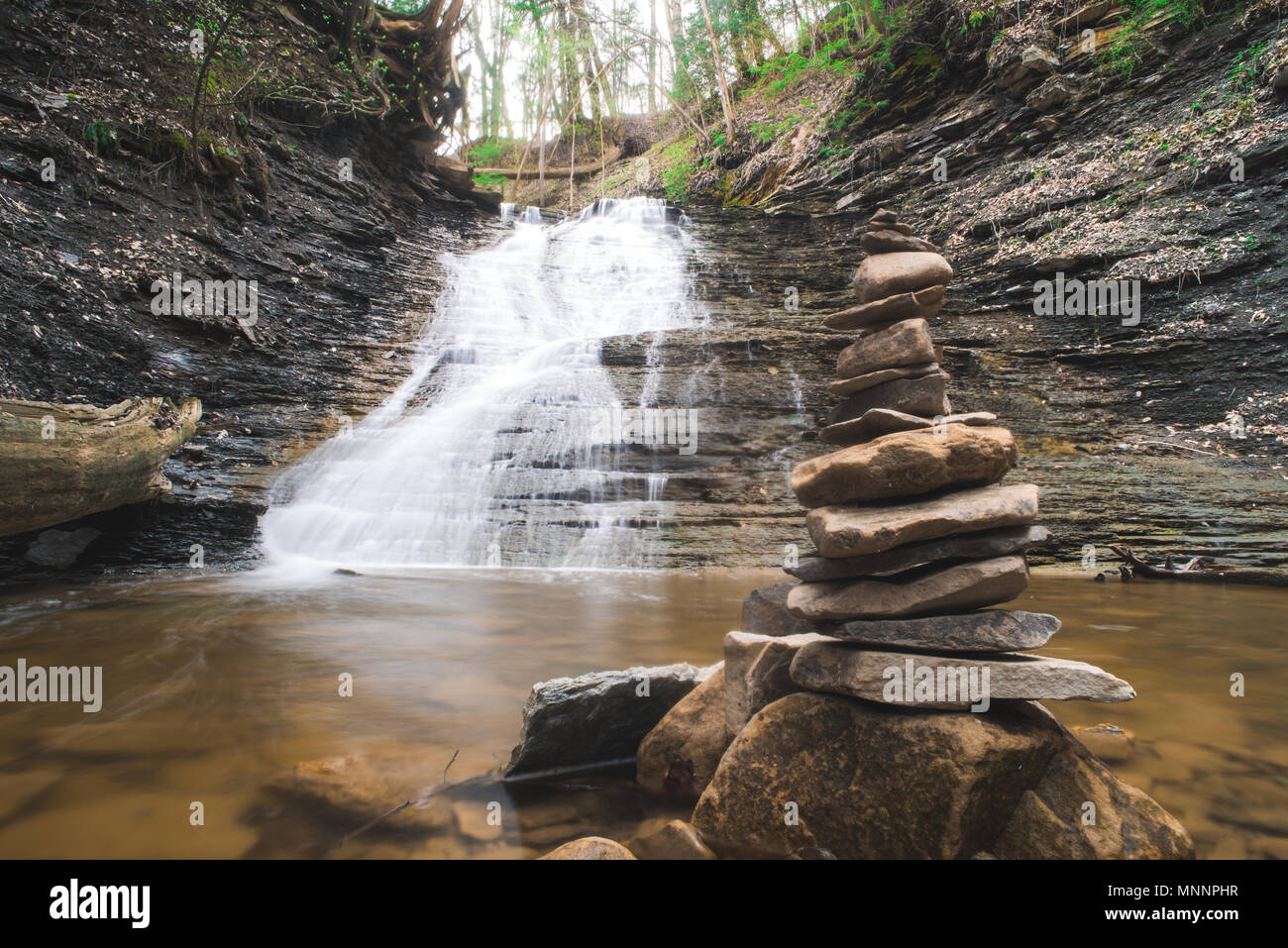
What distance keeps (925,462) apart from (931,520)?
236 millimetres

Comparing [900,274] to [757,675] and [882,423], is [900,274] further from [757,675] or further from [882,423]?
[757,675]

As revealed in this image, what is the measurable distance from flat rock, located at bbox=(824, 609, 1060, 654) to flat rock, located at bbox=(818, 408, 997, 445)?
797 millimetres

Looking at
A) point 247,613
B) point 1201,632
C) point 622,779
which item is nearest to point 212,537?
point 247,613

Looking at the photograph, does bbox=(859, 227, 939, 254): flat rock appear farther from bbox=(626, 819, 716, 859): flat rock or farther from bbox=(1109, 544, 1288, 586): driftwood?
bbox=(1109, 544, 1288, 586): driftwood

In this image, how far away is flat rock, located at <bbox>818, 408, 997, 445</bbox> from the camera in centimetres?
272

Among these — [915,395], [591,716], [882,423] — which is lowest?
[591,716]

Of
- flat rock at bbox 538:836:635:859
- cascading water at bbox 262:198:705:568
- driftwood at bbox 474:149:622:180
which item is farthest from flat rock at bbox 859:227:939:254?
driftwood at bbox 474:149:622:180

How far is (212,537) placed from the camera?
7.86 m

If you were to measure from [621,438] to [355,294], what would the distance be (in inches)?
312

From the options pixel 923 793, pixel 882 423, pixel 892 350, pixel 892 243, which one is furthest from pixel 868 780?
pixel 892 243

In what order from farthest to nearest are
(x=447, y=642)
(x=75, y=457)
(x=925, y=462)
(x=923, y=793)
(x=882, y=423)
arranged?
(x=75, y=457) → (x=447, y=642) → (x=882, y=423) → (x=925, y=462) → (x=923, y=793)

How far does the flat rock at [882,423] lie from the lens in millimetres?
2718

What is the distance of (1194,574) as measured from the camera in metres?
6.77
